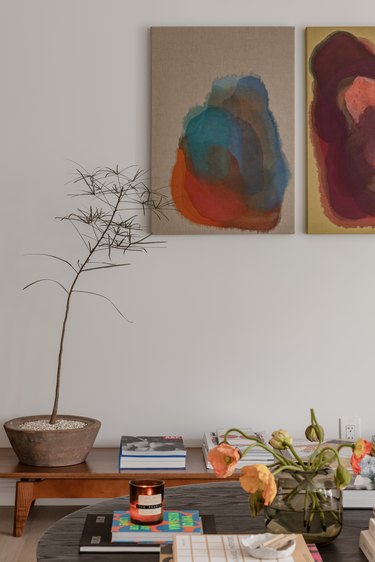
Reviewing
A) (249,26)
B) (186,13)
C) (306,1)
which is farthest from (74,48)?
(306,1)

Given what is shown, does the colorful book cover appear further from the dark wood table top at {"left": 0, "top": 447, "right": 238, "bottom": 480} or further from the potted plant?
the potted plant

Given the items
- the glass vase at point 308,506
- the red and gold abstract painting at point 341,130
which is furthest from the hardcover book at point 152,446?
the glass vase at point 308,506

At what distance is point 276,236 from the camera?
3207mm

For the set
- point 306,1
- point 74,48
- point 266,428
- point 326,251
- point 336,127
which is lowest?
point 266,428

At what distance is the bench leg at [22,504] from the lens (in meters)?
2.81

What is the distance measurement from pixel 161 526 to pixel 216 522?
0.44 ft

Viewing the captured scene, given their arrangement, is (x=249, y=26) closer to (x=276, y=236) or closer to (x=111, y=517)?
(x=276, y=236)

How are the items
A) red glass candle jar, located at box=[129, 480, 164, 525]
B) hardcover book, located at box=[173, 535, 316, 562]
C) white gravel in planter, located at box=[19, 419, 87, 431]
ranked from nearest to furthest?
hardcover book, located at box=[173, 535, 316, 562]
red glass candle jar, located at box=[129, 480, 164, 525]
white gravel in planter, located at box=[19, 419, 87, 431]

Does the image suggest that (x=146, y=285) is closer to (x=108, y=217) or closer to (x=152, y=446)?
(x=108, y=217)

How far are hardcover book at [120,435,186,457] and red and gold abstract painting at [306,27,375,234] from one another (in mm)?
977

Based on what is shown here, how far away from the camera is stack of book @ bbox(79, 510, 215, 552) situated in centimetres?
156

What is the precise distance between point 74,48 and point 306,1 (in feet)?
3.08

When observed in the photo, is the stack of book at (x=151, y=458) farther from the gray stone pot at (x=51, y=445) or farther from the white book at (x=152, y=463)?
the gray stone pot at (x=51, y=445)

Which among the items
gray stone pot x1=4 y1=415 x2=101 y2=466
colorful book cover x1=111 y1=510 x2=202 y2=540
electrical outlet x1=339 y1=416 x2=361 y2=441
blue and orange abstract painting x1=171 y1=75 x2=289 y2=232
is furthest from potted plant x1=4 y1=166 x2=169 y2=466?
colorful book cover x1=111 y1=510 x2=202 y2=540
